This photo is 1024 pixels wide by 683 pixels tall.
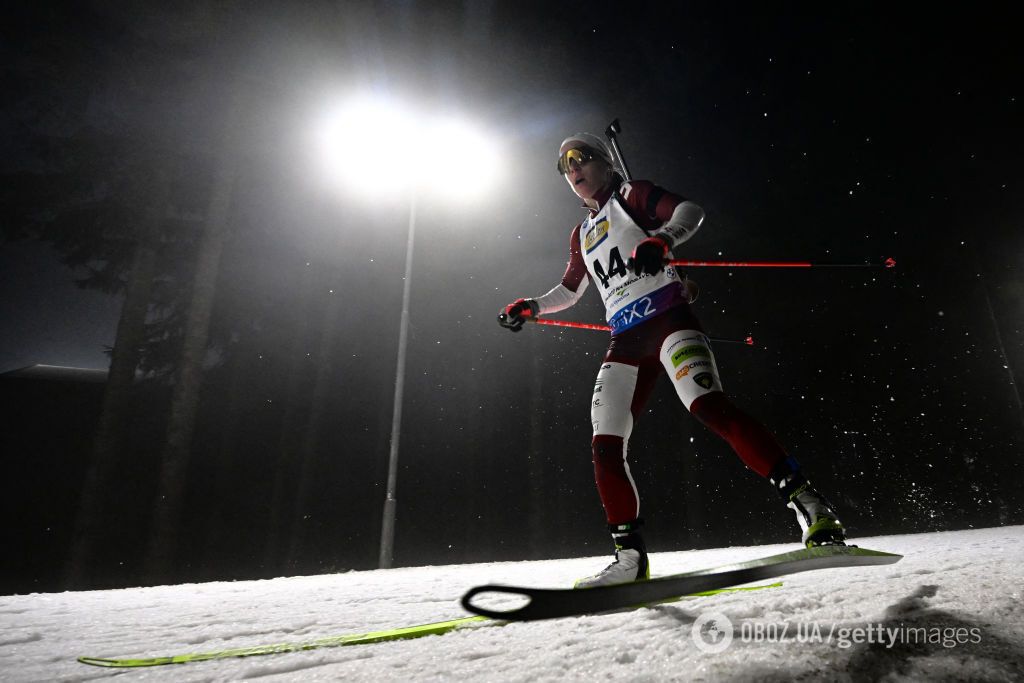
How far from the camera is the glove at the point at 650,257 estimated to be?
230cm

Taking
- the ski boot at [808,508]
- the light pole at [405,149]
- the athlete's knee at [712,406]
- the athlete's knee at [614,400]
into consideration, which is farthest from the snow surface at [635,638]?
the light pole at [405,149]

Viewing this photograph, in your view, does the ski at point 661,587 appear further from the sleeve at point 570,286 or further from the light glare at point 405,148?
the light glare at point 405,148

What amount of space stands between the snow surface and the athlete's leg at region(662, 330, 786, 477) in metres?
0.53

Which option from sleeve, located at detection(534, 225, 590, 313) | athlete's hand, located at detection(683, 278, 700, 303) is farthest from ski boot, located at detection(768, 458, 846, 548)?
sleeve, located at detection(534, 225, 590, 313)

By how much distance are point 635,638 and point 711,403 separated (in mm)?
1188

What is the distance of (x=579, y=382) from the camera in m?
21.7

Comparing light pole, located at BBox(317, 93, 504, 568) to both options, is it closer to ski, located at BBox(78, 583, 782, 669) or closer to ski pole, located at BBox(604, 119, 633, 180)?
ski pole, located at BBox(604, 119, 633, 180)

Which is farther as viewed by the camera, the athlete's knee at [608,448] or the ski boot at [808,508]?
the athlete's knee at [608,448]

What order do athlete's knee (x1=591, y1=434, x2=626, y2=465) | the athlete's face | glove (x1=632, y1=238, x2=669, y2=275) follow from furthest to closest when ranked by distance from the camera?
the athlete's face, athlete's knee (x1=591, y1=434, x2=626, y2=465), glove (x1=632, y1=238, x2=669, y2=275)

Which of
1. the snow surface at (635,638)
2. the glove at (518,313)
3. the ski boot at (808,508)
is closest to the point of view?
the snow surface at (635,638)

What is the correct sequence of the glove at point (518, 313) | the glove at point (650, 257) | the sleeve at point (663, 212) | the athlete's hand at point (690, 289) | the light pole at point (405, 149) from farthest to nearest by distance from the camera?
the light pole at point (405, 149) < the glove at point (518, 313) < the athlete's hand at point (690, 289) < the sleeve at point (663, 212) < the glove at point (650, 257)

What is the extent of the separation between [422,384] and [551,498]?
329 inches

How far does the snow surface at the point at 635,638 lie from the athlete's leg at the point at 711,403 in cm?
53

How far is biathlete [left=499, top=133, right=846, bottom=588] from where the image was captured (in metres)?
2.02
